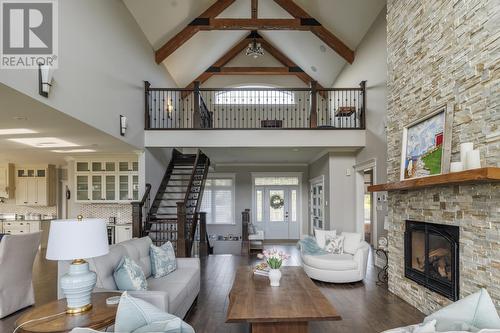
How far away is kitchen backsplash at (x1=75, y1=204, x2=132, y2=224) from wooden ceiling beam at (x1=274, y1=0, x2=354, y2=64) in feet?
21.2

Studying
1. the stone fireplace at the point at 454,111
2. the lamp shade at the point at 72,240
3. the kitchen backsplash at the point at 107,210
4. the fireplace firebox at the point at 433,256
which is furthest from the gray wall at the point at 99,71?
the fireplace firebox at the point at 433,256

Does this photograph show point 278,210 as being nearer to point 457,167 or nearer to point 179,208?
point 179,208

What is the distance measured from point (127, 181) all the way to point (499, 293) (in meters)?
7.52

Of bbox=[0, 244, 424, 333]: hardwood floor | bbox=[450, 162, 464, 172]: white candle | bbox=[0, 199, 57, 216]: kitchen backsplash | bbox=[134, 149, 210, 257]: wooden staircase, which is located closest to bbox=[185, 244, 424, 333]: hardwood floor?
bbox=[0, 244, 424, 333]: hardwood floor

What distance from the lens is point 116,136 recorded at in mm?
5719

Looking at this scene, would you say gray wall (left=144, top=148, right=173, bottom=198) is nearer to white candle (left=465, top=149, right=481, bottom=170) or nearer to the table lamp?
the table lamp

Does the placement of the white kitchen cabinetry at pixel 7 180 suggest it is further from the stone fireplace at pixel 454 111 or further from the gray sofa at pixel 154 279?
the stone fireplace at pixel 454 111

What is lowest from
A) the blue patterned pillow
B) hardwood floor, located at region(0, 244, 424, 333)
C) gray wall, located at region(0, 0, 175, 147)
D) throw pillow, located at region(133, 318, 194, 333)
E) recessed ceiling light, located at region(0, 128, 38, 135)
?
hardwood floor, located at region(0, 244, 424, 333)

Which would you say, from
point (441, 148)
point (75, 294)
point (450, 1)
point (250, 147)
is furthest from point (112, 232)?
point (450, 1)

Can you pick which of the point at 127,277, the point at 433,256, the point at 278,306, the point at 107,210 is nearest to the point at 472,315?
the point at 278,306

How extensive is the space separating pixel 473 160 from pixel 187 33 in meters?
7.07

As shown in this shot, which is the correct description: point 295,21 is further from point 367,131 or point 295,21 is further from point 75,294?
point 75,294

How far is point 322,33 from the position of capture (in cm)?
792

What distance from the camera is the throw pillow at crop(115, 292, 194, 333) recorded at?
166cm
